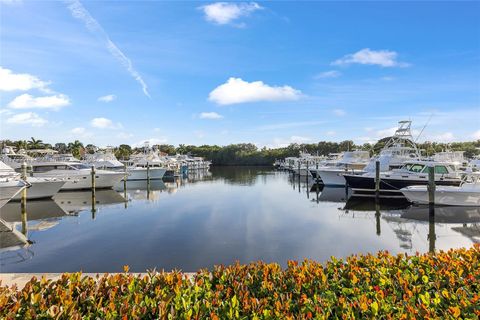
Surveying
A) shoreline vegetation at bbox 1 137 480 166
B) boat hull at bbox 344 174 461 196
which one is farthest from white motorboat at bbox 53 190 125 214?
shoreline vegetation at bbox 1 137 480 166

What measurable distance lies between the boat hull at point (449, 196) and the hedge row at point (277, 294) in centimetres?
2121

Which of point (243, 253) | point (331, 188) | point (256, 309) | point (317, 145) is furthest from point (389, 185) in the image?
point (317, 145)

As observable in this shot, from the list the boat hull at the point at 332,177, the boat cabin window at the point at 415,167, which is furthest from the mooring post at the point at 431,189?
the boat hull at the point at 332,177

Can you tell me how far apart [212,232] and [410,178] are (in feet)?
67.6

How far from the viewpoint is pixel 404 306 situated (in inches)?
163

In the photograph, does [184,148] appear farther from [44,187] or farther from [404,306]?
[404,306]

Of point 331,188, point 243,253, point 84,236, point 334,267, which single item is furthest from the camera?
point 331,188

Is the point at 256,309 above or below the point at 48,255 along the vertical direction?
above

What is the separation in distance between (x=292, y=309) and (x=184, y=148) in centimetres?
13955

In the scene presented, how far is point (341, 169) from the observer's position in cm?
4309

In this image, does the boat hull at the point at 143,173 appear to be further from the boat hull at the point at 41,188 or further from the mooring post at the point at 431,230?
the mooring post at the point at 431,230

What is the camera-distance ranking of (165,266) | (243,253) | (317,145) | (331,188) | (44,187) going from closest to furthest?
1. (165,266)
2. (243,253)
3. (44,187)
4. (331,188)
5. (317,145)

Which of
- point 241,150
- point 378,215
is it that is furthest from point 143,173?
point 241,150

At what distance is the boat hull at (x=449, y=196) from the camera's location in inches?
916
